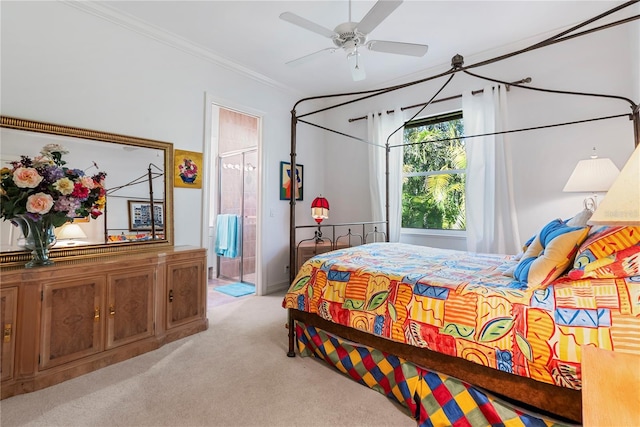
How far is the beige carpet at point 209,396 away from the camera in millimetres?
1612

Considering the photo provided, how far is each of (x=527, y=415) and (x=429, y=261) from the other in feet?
3.49

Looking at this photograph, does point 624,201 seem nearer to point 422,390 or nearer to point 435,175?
point 422,390

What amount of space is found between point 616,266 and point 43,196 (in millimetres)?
3176

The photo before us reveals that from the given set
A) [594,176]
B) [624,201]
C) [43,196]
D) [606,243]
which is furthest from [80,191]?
[594,176]

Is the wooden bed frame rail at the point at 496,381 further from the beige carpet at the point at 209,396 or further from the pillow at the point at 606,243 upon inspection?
the pillow at the point at 606,243

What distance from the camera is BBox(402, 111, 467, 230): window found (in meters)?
3.71

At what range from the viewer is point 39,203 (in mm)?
1929

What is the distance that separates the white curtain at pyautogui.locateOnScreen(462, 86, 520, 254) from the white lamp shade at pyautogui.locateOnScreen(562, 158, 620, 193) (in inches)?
30.1

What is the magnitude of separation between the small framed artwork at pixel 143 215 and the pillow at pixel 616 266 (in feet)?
10.5

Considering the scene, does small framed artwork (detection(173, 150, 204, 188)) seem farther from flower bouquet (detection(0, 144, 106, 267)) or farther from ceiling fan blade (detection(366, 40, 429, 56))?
ceiling fan blade (detection(366, 40, 429, 56))

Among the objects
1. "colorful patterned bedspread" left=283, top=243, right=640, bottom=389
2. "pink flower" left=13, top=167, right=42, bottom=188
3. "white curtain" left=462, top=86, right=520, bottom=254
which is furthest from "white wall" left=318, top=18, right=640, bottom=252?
"pink flower" left=13, top=167, right=42, bottom=188

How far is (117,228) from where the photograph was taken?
104 inches

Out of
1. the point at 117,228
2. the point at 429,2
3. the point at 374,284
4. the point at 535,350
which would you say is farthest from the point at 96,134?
the point at 535,350

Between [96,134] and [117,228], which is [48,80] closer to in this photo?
[96,134]
